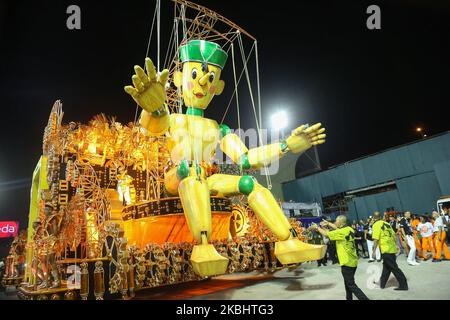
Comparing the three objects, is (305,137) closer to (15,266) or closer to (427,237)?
(427,237)

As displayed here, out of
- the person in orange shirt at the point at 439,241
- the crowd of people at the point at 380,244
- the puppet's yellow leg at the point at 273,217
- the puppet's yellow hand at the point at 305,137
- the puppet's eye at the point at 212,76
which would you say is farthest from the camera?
the person in orange shirt at the point at 439,241

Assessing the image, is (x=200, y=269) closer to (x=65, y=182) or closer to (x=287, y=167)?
Result: (x=65, y=182)

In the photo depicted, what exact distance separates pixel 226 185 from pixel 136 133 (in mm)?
3504

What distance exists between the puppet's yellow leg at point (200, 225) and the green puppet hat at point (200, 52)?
2.08 metres

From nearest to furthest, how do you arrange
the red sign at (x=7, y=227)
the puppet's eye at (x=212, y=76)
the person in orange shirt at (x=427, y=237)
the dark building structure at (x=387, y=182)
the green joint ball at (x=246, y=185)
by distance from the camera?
the green joint ball at (x=246, y=185), the puppet's eye at (x=212, y=76), the person in orange shirt at (x=427, y=237), the red sign at (x=7, y=227), the dark building structure at (x=387, y=182)

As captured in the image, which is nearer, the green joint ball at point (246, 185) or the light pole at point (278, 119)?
the green joint ball at point (246, 185)

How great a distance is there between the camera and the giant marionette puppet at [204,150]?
4113mm

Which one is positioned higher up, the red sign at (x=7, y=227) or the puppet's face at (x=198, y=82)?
the puppet's face at (x=198, y=82)

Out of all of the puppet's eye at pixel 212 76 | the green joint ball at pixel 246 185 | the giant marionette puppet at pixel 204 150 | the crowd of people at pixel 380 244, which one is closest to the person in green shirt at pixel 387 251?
the crowd of people at pixel 380 244

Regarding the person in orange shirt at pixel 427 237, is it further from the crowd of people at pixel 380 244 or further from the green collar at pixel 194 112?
the green collar at pixel 194 112

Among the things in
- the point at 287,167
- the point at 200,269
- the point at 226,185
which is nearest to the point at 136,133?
the point at 226,185

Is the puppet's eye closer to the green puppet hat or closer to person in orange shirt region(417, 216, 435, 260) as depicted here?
the green puppet hat

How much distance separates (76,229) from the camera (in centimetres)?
566

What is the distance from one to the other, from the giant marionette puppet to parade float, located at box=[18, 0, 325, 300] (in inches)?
0.7
